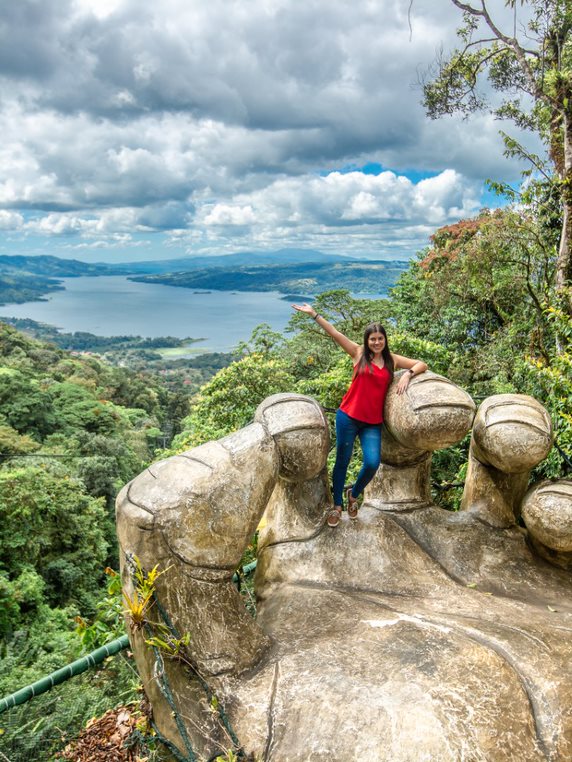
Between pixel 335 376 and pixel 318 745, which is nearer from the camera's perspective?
pixel 318 745

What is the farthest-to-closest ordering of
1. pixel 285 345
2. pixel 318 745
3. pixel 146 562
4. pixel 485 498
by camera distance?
pixel 285 345
pixel 485 498
pixel 146 562
pixel 318 745

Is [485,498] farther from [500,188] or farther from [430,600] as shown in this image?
[500,188]

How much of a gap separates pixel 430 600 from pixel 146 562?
192 cm

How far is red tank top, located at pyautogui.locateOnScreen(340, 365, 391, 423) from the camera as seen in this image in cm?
432

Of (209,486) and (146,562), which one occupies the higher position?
(209,486)

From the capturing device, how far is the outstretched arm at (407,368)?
429 cm

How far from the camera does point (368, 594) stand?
3.90 m

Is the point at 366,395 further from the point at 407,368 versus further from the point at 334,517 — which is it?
the point at 334,517

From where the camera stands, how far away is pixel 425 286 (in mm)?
18438

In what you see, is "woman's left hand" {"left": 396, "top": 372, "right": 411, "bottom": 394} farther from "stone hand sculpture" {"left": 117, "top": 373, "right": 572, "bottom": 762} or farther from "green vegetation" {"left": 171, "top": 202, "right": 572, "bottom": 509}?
"green vegetation" {"left": 171, "top": 202, "right": 572, "bottom": 509}

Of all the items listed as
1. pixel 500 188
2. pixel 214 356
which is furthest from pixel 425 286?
pixel 214 356

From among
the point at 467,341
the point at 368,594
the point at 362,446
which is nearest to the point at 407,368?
the point at 362,446

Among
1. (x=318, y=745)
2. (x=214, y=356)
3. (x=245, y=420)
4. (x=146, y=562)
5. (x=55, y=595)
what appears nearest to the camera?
(x=318, y=745)

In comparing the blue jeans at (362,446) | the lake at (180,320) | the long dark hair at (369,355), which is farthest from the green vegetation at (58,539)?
the lake at (180,320)
